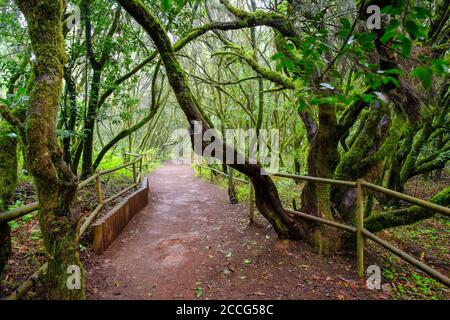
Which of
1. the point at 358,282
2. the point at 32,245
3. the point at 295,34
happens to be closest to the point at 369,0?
the point at 295,34

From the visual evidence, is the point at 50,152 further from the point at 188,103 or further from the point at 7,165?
the point at 7,165

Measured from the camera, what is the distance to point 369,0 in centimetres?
261

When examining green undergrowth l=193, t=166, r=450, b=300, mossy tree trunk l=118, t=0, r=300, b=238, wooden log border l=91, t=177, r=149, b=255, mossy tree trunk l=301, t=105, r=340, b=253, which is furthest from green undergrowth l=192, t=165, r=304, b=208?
wooden log border l=91, t=177, r=149, b=255

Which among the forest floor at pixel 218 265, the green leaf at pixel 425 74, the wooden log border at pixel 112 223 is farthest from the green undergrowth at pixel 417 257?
the wooden log border at pixel 112 223

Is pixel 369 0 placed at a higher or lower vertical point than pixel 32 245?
higher

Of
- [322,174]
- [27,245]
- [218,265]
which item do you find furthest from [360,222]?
[27,245]

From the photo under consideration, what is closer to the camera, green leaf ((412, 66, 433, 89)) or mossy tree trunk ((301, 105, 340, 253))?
green leaf ((412, 66, 433, 89))

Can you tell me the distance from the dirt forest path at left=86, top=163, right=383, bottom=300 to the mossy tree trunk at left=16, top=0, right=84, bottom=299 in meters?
1.02

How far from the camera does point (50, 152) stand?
2361mm

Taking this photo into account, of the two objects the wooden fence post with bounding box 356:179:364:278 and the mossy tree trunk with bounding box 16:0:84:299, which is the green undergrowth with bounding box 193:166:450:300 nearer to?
the wooden fence post with bounding box 356:179:364:278

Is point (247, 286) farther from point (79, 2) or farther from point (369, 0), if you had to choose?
point (79, 2)

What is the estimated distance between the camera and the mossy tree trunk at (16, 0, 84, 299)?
232 cm

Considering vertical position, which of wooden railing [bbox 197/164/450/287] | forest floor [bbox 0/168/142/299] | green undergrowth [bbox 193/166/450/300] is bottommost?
green undergrowth [bbox 193/166/450/300]
